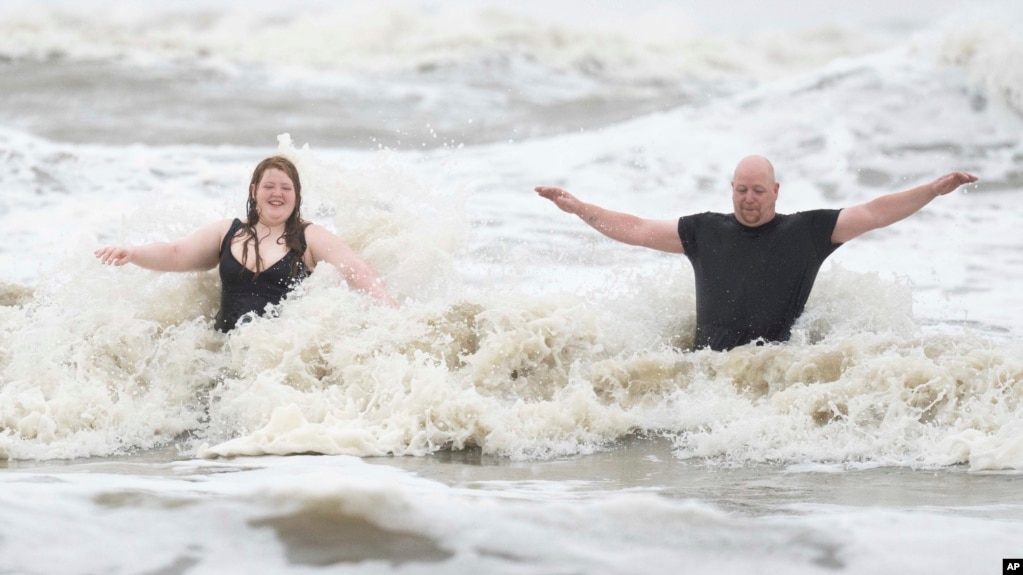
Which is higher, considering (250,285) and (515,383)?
(250,285)

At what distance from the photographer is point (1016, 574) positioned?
9.06 feet

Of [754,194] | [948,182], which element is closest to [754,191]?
[754,194]

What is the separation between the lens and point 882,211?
5012mm

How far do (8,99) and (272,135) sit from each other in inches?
183

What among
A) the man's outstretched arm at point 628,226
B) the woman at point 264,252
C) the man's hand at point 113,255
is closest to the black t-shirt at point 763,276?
the man's outstretched arm at point 628,226

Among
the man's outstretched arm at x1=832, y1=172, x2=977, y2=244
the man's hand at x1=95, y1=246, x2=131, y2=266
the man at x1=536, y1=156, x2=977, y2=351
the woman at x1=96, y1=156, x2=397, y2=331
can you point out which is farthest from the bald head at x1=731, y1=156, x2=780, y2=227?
the man's hand at x1=95, y1=246, x2=131, y2=266

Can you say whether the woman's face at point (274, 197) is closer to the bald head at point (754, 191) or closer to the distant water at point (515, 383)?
the distant water at point (515, 383)

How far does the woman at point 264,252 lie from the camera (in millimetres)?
5281

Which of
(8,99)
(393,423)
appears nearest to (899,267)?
(393,423)

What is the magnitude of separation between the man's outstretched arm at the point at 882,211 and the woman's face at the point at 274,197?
8.26ft

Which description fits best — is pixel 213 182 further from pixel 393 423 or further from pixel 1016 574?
pixel 1016 574

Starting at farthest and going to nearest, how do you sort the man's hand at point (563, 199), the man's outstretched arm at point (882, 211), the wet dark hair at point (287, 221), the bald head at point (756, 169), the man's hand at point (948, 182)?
the wet dark hair at point (287, 221), the man's hand at point (563, 199), the bald head at point (756, 169), the man's outstretched arm at point (882, 211), the man's hand at point (948, 182)

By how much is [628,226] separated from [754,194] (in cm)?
60

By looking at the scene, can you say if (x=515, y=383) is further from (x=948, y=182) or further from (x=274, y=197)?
(x=948, y=182)
